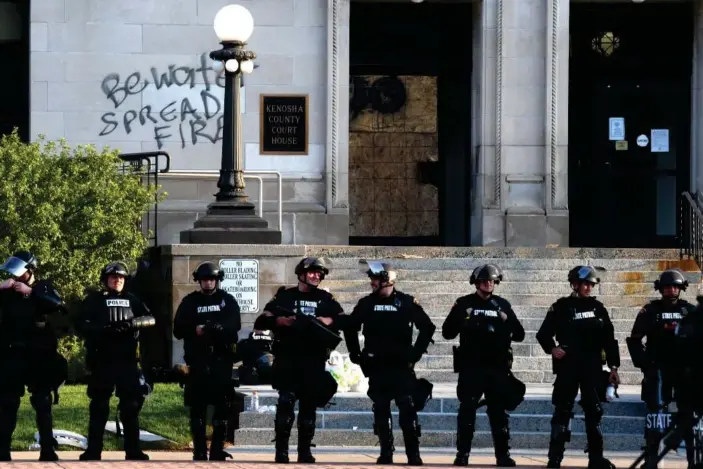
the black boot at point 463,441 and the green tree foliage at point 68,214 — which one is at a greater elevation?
the green tree foliage at point 68,214

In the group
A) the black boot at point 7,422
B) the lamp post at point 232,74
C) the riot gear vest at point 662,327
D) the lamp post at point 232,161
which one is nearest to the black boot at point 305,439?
the black boot at point 7,422

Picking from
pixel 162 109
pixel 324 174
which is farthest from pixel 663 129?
pixel 162 109

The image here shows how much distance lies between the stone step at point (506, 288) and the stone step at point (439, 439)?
12.1 feet

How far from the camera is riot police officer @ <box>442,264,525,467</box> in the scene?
48.0 feet

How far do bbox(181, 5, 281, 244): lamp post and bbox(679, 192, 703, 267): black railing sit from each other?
543 cm

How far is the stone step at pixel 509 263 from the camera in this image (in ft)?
67.5

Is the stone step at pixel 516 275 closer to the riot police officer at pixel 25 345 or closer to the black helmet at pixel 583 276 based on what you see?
the black helmet at pixel 583 276

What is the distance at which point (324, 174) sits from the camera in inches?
931

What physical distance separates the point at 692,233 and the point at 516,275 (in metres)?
2.91

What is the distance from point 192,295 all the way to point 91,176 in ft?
16.1

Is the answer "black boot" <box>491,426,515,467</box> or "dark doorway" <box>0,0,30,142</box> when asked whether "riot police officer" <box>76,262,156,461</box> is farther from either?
"dark doorway" <box>0,0,30,142</box>

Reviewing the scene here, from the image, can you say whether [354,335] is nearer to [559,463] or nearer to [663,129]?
[559,463]

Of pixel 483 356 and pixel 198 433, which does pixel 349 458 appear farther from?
pixel 483 356

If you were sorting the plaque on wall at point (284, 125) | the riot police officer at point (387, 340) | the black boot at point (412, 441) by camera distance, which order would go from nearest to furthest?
the black boot at point (412, 441)
the riot police officer at point (387, 340)
the plaque on wall at point (284, 125)
